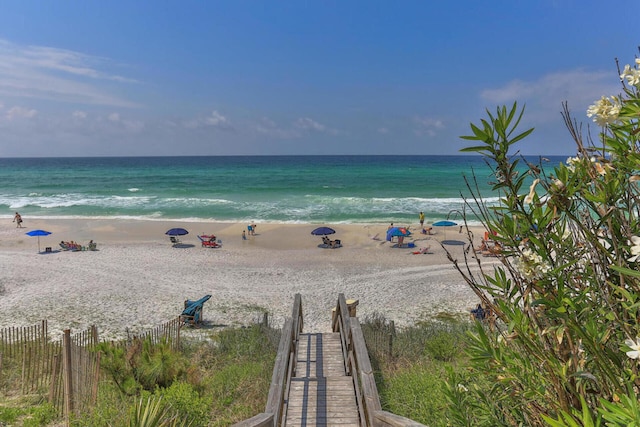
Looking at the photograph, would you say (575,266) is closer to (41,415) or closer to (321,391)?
(321,391)

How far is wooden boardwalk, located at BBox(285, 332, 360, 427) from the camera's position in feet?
16.9

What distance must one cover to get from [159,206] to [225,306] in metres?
29.5

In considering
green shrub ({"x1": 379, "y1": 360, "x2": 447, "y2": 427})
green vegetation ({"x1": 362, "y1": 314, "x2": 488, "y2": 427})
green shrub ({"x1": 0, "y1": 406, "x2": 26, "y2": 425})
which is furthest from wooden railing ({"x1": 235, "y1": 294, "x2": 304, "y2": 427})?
green shrub ({"x1": 0, "y1": 406, "x2": 26, "y2": 425})

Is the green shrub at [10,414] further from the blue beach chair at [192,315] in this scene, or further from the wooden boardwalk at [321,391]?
Result: the blue beach chair at [192,315]


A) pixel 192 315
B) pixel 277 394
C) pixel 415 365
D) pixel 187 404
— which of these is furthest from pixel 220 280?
pixel 277 394

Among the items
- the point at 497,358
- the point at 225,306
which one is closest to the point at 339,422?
the point at 497,358

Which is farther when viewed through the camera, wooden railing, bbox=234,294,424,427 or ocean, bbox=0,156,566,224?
ocean, bbox=0,156,566,224

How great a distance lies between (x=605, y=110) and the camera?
1.73 m

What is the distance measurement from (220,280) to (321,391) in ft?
41.4

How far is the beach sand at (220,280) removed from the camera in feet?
44.1

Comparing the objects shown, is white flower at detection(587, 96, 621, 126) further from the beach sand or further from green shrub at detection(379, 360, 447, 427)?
the beach sand

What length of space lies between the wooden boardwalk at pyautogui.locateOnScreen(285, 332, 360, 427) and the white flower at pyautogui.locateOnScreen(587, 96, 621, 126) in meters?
4.45

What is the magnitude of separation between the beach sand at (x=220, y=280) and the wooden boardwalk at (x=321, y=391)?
16.0 ft

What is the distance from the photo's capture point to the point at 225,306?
14523 millimetres
